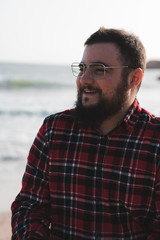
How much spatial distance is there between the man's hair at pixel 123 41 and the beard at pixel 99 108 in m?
0.15

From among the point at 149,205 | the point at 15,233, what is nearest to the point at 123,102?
the point at 149,205

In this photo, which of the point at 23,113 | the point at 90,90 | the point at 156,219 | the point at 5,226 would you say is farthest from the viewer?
the point at 23,113

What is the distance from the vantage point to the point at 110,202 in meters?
1.72

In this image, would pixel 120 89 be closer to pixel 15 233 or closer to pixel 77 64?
pixel 77 64

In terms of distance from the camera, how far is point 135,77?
1.98 meters

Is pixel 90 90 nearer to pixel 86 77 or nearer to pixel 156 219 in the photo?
pixel 86 77

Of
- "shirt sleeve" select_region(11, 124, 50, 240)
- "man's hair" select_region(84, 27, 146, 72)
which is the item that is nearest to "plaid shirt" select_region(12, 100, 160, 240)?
"shirt sleeve" select_region(11, 124, 50, 240)

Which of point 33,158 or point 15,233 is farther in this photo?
point 33,158

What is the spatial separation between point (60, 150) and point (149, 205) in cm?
53

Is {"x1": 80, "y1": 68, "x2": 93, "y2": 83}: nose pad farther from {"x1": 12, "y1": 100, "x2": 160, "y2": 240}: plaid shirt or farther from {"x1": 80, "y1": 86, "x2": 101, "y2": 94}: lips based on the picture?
{"x1": 12, "y1": 100, "x2": 160, "y2": 240}: plaid shirt

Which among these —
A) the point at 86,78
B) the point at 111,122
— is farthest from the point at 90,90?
the point at 111,122

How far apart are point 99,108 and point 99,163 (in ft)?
0.94

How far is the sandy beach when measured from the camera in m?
3.41

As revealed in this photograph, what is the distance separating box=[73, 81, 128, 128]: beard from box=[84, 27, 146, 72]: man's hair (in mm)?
151
